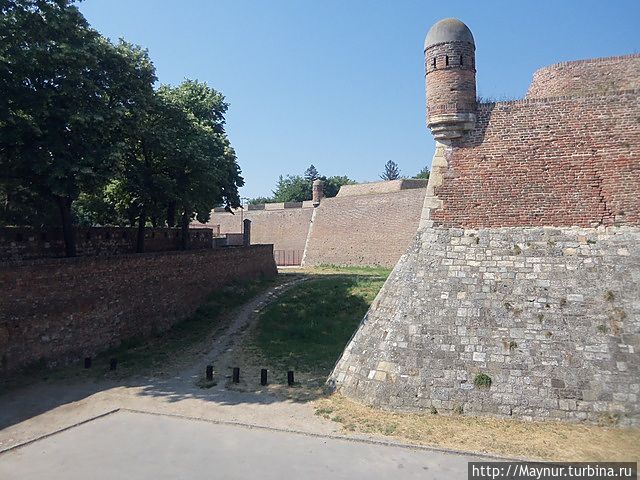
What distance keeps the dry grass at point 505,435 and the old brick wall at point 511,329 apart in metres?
0.23

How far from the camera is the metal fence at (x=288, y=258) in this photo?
4675cm

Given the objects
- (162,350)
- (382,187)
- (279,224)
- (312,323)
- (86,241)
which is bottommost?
(162,350)

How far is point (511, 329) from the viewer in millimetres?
9883

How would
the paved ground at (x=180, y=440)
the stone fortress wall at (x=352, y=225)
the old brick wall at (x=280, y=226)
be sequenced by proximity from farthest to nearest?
the old brick wall at (x=280, y=226) < the stone fortress wall at (x=352, y=225) < the paved ground at (x=180, y=440)

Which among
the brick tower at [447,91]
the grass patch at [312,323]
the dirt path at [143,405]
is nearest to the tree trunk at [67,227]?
the dirt path at [143,405]

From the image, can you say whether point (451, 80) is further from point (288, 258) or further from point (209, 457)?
point (288, 258)

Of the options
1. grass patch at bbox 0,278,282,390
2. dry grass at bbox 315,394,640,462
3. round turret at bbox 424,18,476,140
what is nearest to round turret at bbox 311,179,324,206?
grass patch at bbox 0,278,282,390

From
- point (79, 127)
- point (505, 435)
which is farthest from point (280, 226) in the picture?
point (505, 435)

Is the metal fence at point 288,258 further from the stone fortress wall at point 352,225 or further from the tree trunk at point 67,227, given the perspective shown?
the tree trunk at point 67,227

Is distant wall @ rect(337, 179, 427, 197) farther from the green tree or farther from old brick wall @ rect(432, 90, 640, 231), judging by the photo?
old brick wall @ rect(432, 90, 640, 231)

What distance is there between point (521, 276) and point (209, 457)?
7.63m

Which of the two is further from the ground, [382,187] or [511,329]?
[382,187]

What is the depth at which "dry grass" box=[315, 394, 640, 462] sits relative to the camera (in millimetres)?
7988

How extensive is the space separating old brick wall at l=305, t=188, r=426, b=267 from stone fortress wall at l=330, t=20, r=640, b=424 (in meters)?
23.6
